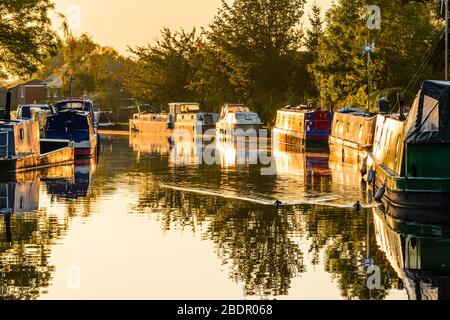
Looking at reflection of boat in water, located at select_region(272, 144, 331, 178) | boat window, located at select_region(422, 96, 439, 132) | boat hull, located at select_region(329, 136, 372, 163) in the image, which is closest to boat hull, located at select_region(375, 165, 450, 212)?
boat window, located at select_region(422, 96, 439, 132)

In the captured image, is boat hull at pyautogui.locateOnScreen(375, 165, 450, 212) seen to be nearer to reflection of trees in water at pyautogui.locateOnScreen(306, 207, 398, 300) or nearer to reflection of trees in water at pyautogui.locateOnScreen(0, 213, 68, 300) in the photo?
reflection of trees in water at pyautogui.locateOnScreen(306, 207, 398, 300)

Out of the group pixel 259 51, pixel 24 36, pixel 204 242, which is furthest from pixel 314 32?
pixel 204 242

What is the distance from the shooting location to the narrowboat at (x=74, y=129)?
51750mm

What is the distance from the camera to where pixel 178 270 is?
18188mm

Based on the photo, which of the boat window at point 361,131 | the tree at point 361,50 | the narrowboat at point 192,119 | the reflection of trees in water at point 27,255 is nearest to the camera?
the reflection of trees in water at point 27,255

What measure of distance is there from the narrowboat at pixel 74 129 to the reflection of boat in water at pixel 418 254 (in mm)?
27490

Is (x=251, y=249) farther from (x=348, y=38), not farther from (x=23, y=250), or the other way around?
(x=348, y=38)

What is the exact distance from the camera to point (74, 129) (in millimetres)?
51844

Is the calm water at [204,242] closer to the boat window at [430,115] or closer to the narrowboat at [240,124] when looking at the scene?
the boat window at [430,115]

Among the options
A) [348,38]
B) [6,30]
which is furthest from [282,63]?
[6,30]

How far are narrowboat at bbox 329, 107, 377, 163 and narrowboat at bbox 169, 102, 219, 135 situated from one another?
3331 cm

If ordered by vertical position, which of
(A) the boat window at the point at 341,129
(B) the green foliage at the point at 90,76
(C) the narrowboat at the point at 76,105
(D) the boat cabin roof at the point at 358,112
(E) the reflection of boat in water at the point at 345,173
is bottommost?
(E) the reflection of boat in water at the point at 345,173

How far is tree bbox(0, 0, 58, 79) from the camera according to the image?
63.2m

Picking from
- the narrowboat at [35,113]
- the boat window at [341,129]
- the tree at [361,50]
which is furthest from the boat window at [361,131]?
the narrowboat at [35,113]
